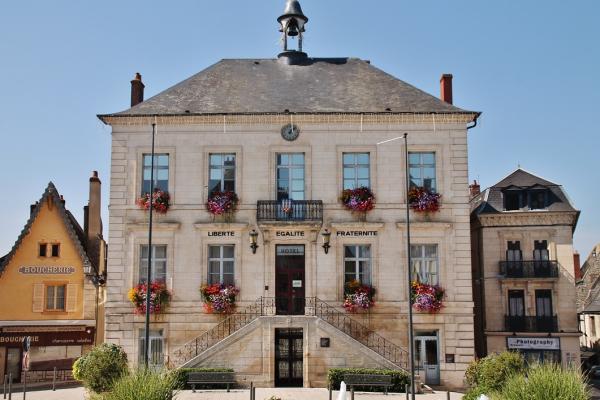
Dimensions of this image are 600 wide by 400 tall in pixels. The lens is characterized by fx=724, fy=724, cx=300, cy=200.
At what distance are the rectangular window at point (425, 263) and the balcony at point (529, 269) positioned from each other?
5568 mm

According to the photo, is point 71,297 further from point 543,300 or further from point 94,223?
point 543,300

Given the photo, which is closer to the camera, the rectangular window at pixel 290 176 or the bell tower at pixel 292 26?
the rectangular window at pixel 290 176

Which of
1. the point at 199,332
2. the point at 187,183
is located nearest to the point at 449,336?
the point at 199,332

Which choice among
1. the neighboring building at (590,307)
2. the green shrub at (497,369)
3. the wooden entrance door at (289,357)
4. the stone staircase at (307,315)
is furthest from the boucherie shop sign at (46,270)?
the neighboring building at (590,307)

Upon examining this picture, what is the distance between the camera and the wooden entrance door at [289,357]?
86.4ft

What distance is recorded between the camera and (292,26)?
32.9 meters

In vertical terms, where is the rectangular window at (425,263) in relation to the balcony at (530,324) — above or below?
above

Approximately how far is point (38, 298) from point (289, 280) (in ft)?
38.8

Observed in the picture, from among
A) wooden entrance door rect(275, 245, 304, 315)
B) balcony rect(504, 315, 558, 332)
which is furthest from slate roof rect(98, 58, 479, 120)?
balcony rect(504, 315, 558, 332)

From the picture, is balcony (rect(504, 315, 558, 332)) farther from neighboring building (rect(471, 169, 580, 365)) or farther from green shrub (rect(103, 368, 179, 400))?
green shrub (rect(103, 368, 179, 400))

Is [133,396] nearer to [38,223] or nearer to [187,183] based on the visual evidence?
[187,183]

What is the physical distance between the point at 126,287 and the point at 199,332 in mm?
3298

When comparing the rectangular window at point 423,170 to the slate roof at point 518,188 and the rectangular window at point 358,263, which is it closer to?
the rectangular window at point 358,263

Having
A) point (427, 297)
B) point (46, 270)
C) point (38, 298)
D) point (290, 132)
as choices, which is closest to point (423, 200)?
point (427, 297)
